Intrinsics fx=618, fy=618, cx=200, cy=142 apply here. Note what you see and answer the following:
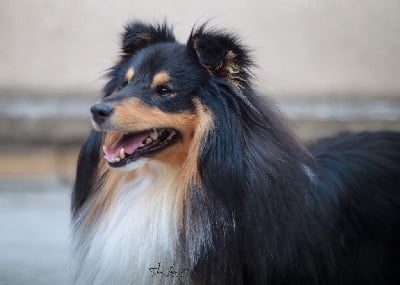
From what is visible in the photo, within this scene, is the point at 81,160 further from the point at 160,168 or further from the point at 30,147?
the point at 30,147

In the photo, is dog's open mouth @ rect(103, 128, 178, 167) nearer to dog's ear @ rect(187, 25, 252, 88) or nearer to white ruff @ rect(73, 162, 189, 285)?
white ruff @ rect(73, 162, 189, 285)

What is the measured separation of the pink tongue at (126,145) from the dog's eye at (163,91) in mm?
185

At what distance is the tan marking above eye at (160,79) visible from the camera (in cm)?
272

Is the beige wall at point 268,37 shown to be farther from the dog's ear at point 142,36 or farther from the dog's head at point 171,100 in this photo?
the dog's head at point 171,100

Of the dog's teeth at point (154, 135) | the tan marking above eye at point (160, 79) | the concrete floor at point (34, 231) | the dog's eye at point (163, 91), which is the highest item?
the tan marking above eye at point (160, 79)

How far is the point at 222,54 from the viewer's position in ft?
8.81

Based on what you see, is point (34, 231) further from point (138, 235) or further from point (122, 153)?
point (122, 153)

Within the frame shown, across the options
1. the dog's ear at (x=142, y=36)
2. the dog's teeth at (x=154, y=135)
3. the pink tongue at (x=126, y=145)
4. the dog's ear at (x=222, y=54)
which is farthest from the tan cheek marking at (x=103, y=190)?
the dog's ear at (x=222, y=54)

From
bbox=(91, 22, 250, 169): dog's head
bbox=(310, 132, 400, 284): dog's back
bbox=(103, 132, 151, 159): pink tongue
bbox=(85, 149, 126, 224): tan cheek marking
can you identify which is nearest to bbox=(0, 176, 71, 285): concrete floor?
bbox=(85, 149, 126, 224): tan cheek marking

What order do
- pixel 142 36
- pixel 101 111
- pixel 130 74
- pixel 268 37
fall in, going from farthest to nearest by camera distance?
pixel 268 37 → pixel 142 36 → pixel 130 74 → pixel 101 111

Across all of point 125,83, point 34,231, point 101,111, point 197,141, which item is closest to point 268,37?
point 34,231

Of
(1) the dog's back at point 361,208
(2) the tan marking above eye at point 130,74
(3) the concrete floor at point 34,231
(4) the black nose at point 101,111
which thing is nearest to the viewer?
(4) the black nose at point 101,111

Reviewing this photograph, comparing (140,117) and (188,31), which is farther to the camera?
(188,31)

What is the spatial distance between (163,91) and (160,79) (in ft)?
0.19
